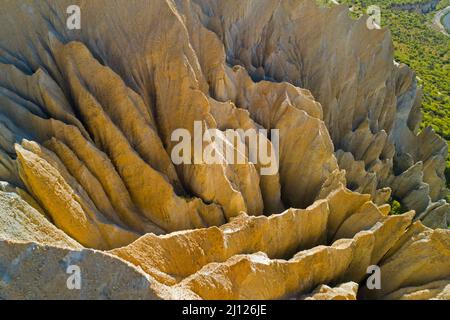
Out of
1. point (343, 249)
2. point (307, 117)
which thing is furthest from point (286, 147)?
point (343, 249)

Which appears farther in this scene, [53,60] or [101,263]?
[53,60]

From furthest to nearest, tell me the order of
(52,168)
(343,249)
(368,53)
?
(368,53) < (343,249) < (52,168)

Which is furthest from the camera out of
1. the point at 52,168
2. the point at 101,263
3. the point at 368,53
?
the point at 368,53

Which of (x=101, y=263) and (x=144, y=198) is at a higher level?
(x=101, y=263)

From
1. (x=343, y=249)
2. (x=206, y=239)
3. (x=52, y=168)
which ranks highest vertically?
(x=52, y=168)

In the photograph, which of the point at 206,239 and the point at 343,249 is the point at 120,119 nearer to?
the point at 206,239
